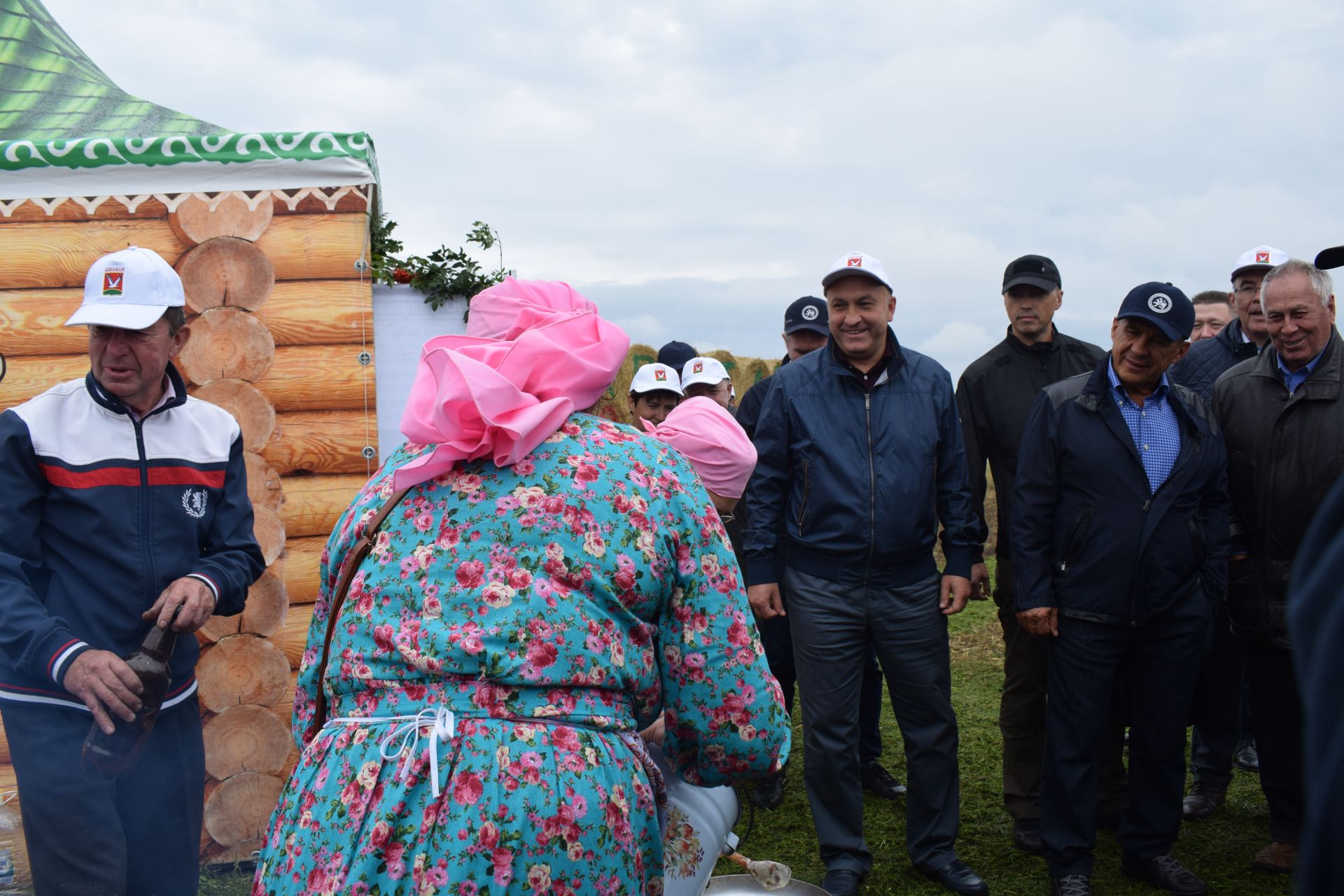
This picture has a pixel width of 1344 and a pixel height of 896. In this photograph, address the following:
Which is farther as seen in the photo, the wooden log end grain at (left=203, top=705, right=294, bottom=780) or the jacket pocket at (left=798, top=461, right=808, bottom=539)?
the wooden log end grain at (left=203, top=705, right=294, bottom=780)

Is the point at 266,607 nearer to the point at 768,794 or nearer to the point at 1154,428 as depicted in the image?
the point at 768,794

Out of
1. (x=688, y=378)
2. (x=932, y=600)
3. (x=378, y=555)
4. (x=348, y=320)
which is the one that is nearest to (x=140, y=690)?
(x=378, y=555)

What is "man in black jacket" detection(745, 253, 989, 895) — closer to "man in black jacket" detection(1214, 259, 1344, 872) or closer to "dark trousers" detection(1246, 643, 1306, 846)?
"man in black jacket" detection(1214, 259, 1344, 872)

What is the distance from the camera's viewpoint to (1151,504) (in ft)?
12.2

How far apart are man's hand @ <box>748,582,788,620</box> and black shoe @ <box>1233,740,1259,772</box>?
2918 mm

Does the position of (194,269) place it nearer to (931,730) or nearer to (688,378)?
(688,378)

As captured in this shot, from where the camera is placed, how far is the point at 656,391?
5.11 metres

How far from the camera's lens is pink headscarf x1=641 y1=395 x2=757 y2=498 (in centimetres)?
319

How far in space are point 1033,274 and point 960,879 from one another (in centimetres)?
258

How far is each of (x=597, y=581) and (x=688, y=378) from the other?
3.60 metres

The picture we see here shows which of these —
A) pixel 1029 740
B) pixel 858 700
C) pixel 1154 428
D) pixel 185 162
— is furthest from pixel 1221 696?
pixel 185 162

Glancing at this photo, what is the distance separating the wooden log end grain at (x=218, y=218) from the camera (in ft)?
13.7

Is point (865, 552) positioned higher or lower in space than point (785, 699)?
higher

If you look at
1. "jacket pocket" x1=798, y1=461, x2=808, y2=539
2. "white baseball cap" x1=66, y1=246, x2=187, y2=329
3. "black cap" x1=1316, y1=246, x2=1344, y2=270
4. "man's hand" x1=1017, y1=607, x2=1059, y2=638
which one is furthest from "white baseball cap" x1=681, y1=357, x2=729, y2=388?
"black cap" x1=1316, y1=246, x2=1344, y2=270
